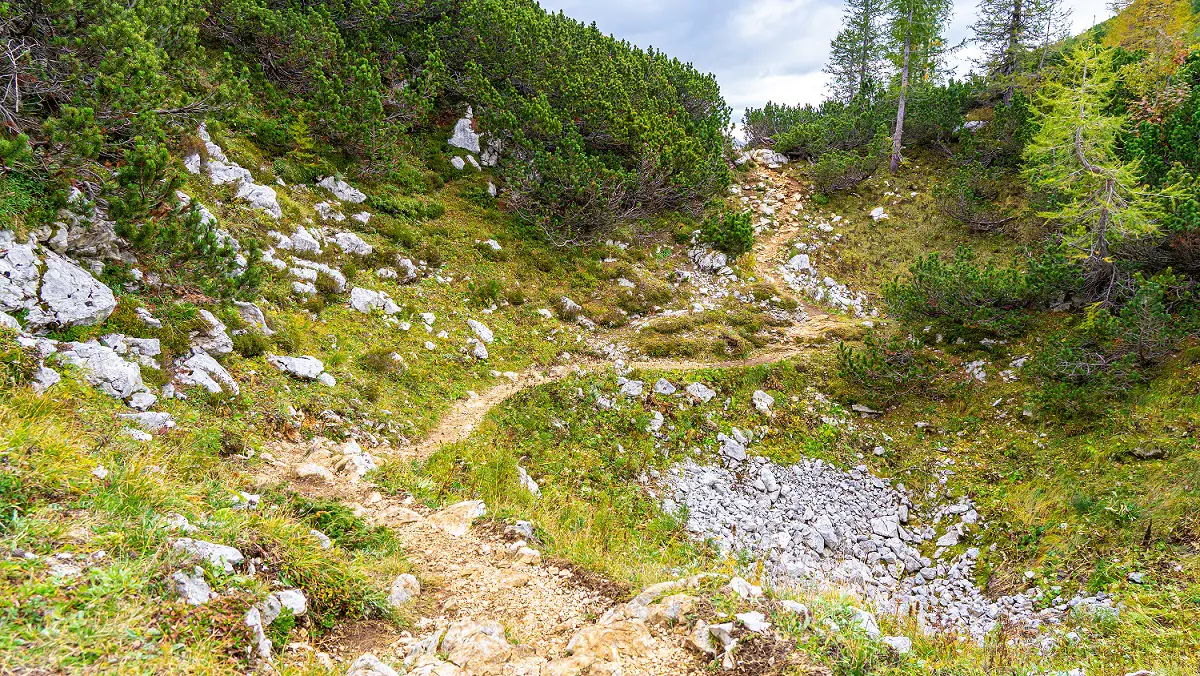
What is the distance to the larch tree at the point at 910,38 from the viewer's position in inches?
1030

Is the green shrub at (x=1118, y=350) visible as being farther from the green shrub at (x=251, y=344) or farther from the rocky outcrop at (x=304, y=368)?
the green shrub at (x=251, y=344)

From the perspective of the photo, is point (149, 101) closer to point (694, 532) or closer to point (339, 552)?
point (339, 552)

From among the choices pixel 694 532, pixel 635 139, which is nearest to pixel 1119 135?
pixel 635 139

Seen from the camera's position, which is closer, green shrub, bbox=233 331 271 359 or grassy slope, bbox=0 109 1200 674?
grassy slope, bbox=0 109 1200 674

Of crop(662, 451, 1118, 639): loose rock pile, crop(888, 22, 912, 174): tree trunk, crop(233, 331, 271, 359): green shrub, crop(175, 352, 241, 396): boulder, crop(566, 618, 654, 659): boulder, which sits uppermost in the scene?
crop(888, 22, 912, 174): tree trunk

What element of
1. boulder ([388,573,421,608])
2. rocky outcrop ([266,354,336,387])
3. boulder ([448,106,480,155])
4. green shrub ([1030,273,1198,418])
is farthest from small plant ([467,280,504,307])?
green shrub ([1030,273,1198,418])

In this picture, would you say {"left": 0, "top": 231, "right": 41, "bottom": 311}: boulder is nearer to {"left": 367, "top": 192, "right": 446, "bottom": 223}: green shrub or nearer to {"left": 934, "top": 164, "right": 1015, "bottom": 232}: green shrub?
{"left": 367, "top": 192, "right": 446, "bottom": 223}: green shrub

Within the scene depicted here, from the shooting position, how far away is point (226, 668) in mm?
3557

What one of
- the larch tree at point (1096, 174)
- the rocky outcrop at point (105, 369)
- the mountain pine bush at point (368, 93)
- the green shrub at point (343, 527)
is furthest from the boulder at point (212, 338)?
the larch tree at point (1096, 174)

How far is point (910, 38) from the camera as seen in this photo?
88.3 ft

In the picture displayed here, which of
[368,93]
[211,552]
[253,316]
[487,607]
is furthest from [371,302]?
[487,607]

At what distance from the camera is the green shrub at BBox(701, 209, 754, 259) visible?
21.2 m

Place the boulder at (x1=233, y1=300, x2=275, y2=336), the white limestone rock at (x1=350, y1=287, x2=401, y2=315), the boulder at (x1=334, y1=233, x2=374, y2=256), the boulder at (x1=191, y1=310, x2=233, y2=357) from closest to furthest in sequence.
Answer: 1. the boulder at (x1=191, y1=310, x2=233, y2=357)
2. the boulder at (x1=233, y1=300, x2=275, y2=336)
3. the white limestone rock at (x1=350, y1=287, x2=401, y2=315)
4. the boulder at (x1=334, y1=233, x2=374, y2=256)

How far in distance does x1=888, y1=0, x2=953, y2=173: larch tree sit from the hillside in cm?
336
